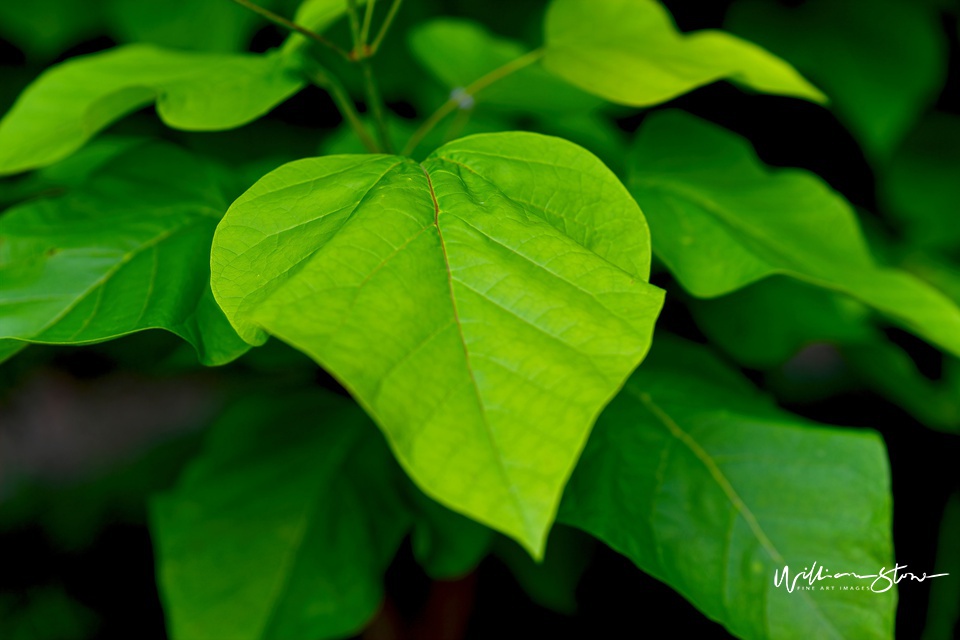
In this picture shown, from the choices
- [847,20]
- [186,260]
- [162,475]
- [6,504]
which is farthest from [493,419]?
[6,504]

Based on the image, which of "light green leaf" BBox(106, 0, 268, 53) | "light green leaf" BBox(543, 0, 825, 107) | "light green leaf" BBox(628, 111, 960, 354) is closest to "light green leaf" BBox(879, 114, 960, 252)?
"light green leaf" BBox(628, 111, 960, 354)

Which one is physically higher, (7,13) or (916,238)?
(7,13)

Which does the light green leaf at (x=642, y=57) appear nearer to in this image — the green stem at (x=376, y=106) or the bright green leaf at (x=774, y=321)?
the green stem at (x=376, y=106)

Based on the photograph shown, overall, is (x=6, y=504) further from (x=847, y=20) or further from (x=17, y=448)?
(x=847, y=20)

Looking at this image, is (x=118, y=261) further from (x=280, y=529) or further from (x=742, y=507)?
(x=742, y=507)

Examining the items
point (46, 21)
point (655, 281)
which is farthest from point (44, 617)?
point (655, 281)

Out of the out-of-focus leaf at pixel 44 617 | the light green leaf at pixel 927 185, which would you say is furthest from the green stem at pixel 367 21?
the out-of-focus leaf at pixel 44 617
